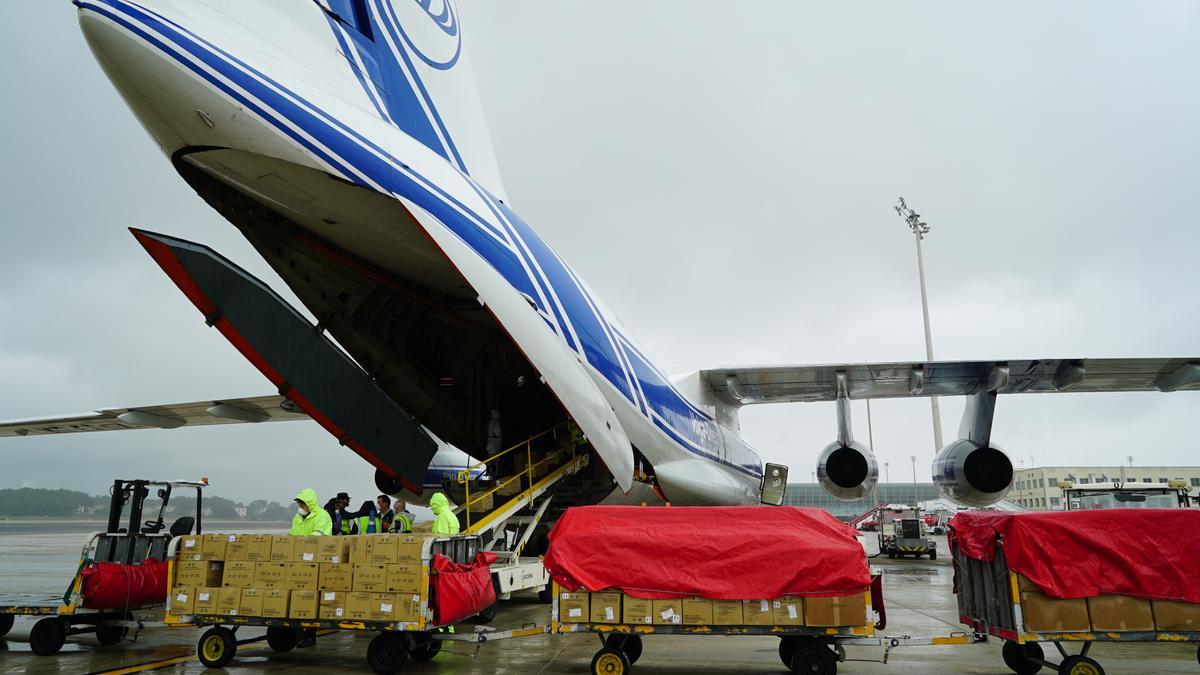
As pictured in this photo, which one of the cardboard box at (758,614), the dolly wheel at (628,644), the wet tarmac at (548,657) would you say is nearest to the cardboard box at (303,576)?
the wet tarmac at (548,657)

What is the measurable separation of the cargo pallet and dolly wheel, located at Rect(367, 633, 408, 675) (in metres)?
4.18

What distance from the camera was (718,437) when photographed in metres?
12.2

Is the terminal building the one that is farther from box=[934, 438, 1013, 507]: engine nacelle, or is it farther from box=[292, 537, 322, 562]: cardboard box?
box=[292, 537, 322, 562]: cardboard box

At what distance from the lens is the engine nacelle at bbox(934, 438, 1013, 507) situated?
35.1 feet

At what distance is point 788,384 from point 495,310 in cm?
780

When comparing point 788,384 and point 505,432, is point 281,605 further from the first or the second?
point 788,384

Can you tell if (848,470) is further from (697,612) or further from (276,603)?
(276,603)

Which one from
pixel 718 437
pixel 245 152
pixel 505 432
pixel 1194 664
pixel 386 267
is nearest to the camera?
pixel 245 152

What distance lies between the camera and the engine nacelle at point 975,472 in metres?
10.7

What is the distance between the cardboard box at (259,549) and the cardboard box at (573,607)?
2.38 meters

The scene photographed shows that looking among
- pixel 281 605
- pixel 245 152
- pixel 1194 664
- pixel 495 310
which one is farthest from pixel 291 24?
pixel 1194 664

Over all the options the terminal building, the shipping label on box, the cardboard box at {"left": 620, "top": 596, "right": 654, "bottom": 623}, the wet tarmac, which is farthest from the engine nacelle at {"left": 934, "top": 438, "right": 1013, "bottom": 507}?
the terminal building

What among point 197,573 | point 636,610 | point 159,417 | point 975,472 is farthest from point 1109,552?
point 159,417

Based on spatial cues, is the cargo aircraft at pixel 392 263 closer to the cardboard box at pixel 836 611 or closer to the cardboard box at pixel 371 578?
the cardboard box at pixel 371 578
